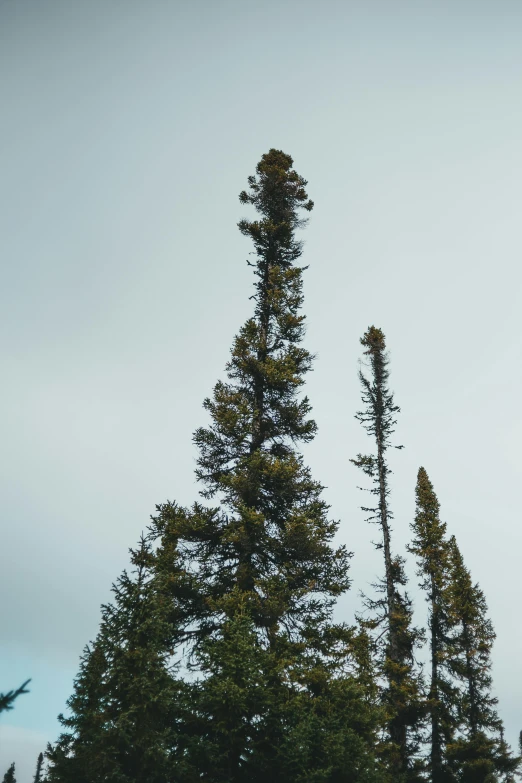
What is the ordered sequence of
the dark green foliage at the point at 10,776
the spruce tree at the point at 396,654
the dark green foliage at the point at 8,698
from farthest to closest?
the dark green foliage at the point at 10,776 < the spruce tree at the point at 396,654 < the dark green foliage at the point at 8,698

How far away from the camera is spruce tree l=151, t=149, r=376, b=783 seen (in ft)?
40.4

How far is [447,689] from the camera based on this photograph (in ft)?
84.3

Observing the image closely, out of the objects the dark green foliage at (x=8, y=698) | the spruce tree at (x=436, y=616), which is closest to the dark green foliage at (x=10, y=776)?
the spruce tree at (x=436, y=616)

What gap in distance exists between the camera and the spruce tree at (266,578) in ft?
40.4

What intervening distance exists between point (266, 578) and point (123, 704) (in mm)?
6078

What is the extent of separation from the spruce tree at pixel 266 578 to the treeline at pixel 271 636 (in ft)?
0.17

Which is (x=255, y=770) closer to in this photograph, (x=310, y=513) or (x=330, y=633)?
(x=330, y=633)

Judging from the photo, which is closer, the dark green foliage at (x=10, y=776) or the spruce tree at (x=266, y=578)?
the spruce tree at (x=266, y=578)

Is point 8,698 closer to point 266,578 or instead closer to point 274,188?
point 266,578

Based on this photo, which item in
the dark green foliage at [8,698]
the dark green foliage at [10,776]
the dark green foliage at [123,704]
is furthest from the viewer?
the dark green foliage at [10,776]

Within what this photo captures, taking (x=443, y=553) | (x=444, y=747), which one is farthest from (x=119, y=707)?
(x=443, y=553)

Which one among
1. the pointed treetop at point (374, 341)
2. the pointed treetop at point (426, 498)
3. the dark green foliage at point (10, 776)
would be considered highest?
the pointed treetop at point (374, 341)

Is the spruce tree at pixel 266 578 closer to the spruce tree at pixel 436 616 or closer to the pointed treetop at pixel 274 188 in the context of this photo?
the pointed treetop at pixel 274 188

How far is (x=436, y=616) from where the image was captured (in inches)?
1083
